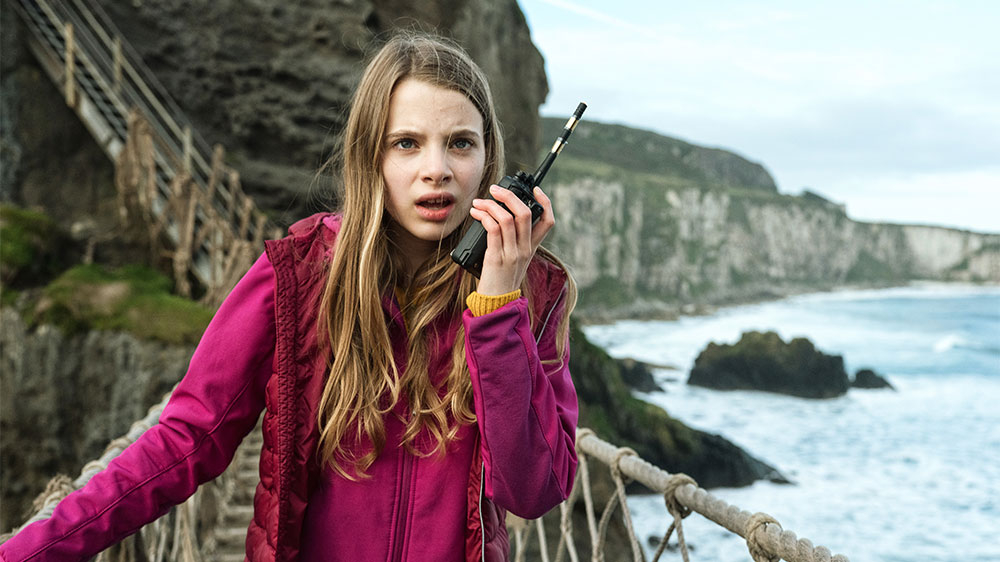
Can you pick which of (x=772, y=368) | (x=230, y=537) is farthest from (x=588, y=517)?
(x=772, y=368)

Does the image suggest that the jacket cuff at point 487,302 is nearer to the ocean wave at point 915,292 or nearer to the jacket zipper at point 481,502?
the jacket zipper at point 481,502

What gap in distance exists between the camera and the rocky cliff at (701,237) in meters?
58.8

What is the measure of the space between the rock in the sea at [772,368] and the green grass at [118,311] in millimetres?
24844

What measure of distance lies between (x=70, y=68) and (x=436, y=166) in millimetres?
7789

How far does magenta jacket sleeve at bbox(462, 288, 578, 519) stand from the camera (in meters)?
1.12

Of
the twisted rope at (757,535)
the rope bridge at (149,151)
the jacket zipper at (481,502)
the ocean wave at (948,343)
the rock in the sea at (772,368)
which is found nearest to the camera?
the jacket zipper at (481,502)

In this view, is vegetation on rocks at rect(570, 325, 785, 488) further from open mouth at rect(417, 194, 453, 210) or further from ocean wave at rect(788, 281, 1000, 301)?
ocean wave at rect(788, 281, 1000, 301)

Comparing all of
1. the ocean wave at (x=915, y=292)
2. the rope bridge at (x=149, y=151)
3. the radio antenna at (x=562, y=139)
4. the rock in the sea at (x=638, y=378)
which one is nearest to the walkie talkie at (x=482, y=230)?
the radio antenna at (x=562, y=139)

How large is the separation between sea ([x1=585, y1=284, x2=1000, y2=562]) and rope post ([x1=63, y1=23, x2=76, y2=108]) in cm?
945

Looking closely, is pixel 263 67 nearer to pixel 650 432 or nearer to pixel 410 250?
pixel 410 250

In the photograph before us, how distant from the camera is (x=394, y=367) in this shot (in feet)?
4.08

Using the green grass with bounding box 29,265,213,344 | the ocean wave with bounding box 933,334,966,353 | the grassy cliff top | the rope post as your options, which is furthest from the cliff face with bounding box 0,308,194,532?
the grassy cliff top

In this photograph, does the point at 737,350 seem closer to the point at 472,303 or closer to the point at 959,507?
the point at 959,507

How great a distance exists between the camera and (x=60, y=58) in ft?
25.6
